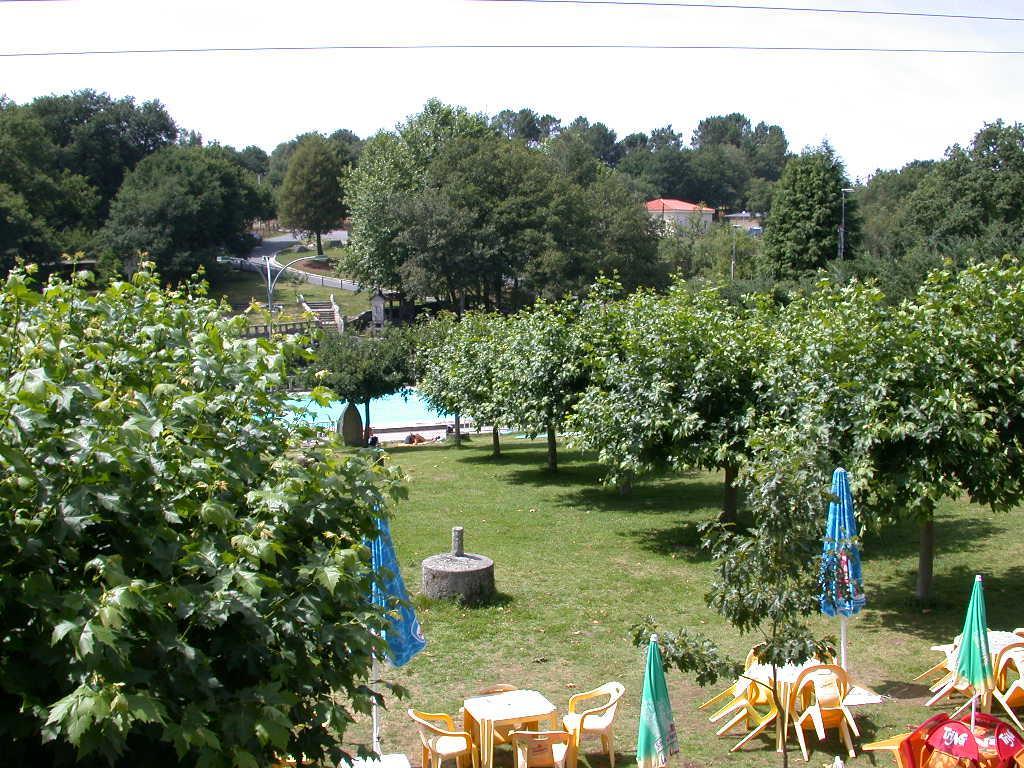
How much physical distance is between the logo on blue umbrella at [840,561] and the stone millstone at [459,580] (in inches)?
A: 213

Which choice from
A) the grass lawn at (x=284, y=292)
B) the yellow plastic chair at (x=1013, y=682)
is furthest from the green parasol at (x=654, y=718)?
the grass lawn at (x=284, y=292)

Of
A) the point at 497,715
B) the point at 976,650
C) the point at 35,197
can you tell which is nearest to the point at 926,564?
the point at 976,650

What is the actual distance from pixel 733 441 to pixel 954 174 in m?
40.9

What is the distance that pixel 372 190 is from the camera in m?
58.8

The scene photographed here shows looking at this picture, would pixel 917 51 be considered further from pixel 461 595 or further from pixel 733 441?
pixel 461 595

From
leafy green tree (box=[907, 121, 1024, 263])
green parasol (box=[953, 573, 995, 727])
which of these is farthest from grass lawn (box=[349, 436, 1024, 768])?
leafy green tree (box=[907, 121, 1024, 263])

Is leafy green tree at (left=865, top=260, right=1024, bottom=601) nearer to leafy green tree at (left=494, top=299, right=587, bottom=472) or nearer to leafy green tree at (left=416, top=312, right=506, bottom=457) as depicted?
leafy green tree at (left=494, top=299, right=587, bottom=472)

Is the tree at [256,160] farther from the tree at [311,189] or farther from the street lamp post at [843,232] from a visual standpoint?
the street lamp post at [843,232]

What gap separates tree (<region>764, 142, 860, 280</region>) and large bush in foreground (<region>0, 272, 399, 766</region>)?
168ft

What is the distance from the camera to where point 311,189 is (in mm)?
87000

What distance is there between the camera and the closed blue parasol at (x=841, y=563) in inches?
294

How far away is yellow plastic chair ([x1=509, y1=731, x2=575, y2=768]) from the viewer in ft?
26.8

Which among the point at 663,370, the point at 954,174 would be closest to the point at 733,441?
the point at 663,370

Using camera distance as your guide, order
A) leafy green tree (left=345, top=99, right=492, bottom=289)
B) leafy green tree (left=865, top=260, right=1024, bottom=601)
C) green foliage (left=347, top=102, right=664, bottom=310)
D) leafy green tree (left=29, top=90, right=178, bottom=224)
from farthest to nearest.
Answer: leafy green tree (left=29, top=90, right=178, bottom=224) → leafy green tree (left=345, top=99, right=492, bottom=289) → green foliage (left=347, top=102, right=664, bottom=310) → leafy green tree (left=865, top=260, right=1024, bottom=601)
